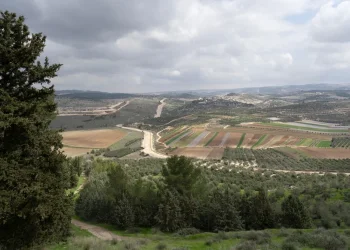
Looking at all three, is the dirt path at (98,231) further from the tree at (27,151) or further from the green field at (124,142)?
the green field at (124,142)

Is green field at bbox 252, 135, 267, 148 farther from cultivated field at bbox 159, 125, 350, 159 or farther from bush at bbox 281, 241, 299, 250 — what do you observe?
bush at bbox 281, 241, 299, 250

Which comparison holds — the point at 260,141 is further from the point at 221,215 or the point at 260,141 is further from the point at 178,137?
the point at 221,215

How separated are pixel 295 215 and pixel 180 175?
427 inches

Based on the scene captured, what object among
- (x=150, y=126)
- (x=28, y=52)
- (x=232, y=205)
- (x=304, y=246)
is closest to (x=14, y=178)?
(x=28, y=52)

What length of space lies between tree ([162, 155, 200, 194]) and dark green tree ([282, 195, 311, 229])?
887 cm

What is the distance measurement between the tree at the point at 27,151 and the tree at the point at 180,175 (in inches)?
610

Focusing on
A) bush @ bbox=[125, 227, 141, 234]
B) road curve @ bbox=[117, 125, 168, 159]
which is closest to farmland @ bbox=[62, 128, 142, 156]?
road curve @ bbox=[117, 125, 168, 159]

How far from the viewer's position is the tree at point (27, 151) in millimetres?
12375

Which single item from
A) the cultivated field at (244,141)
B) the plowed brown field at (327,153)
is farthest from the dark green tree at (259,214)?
the plowed brown field at (327,153)

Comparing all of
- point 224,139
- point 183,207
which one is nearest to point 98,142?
point 224,139

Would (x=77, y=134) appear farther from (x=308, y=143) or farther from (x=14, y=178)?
(x=14, y=178)

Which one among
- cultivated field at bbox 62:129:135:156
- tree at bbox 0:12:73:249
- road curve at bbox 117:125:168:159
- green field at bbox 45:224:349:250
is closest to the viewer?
tree at bbox 0:12:73:249

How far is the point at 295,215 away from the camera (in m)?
A: 24.0

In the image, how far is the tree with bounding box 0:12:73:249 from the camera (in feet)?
40.6
